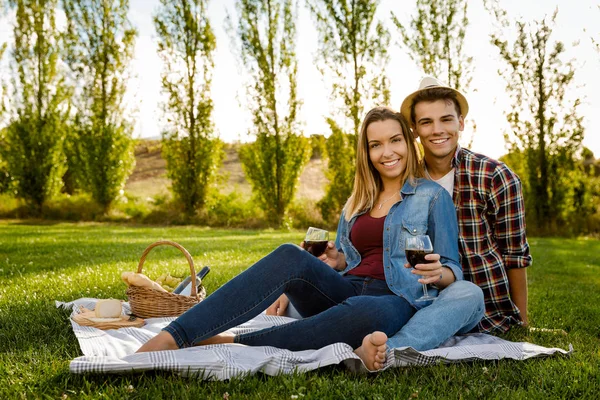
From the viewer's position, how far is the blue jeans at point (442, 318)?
3.16m

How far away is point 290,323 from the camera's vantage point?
3244mm

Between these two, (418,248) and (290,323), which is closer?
(418,248)

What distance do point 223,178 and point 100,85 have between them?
15.9ft

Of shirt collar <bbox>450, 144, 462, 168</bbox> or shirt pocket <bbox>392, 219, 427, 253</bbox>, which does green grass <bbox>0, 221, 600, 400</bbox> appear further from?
shirt collar <bbox>450, 144, 462, 168</bbox>

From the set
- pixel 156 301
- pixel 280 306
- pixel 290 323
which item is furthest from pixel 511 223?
pixel 156 301

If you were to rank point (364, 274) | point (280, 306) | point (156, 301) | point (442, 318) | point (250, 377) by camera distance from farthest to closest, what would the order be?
point (280, 306), point (156, 301), point (364, 274), point (442, 318), point (250, 377)

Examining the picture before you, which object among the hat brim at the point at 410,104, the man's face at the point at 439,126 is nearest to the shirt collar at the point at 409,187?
the man's face at the point at 439,126

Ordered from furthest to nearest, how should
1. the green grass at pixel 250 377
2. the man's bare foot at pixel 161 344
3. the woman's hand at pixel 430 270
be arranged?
1. the woman's hand at pixel 430 270
2. the man's bare foot at pixel 161 344
3. the green grass at pixel 250 377

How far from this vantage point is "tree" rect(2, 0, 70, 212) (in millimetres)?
17844

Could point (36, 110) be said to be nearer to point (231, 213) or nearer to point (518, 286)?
point (231, 213)

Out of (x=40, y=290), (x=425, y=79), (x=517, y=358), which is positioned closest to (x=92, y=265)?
(x=40, y=290)

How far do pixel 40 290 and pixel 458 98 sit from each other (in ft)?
14.0

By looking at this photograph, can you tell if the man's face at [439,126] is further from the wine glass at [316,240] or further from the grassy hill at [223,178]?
the grassy hill at [223,178]

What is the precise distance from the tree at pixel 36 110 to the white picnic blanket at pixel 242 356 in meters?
16.3
